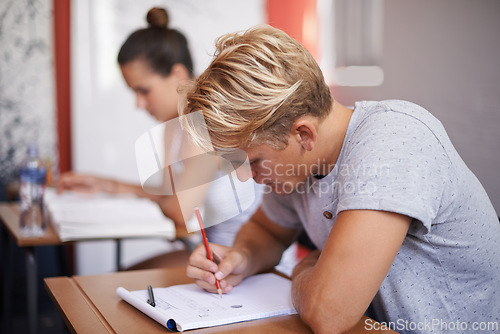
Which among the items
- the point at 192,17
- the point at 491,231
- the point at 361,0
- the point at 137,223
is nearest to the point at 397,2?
the point at 361,0

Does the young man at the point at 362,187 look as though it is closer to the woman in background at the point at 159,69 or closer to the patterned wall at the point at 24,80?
the woman in background at the point at 159,69

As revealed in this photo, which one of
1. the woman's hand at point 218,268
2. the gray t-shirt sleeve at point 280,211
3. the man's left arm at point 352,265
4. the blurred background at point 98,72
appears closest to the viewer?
the man's left arm at point 352,265

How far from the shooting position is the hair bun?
6.69 ft

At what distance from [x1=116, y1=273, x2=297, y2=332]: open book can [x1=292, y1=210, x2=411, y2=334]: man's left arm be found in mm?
131

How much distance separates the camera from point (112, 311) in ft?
3.15

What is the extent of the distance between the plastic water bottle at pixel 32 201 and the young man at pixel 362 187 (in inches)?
36.5

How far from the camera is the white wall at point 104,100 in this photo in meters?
2.82

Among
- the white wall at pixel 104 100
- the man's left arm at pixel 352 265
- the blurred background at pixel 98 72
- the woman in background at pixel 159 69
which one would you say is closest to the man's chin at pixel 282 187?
the man's left arm at pixel 352 265

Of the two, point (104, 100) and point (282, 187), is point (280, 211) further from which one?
point (104, 100)

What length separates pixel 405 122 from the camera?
90 cm

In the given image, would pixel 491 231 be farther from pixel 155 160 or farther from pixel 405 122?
pixel 155 160

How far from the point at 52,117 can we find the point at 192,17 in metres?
0.96

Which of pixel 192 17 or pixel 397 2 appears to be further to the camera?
Answer: pixel 192 17

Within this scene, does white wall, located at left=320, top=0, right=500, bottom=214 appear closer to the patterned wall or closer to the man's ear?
the man's ear
